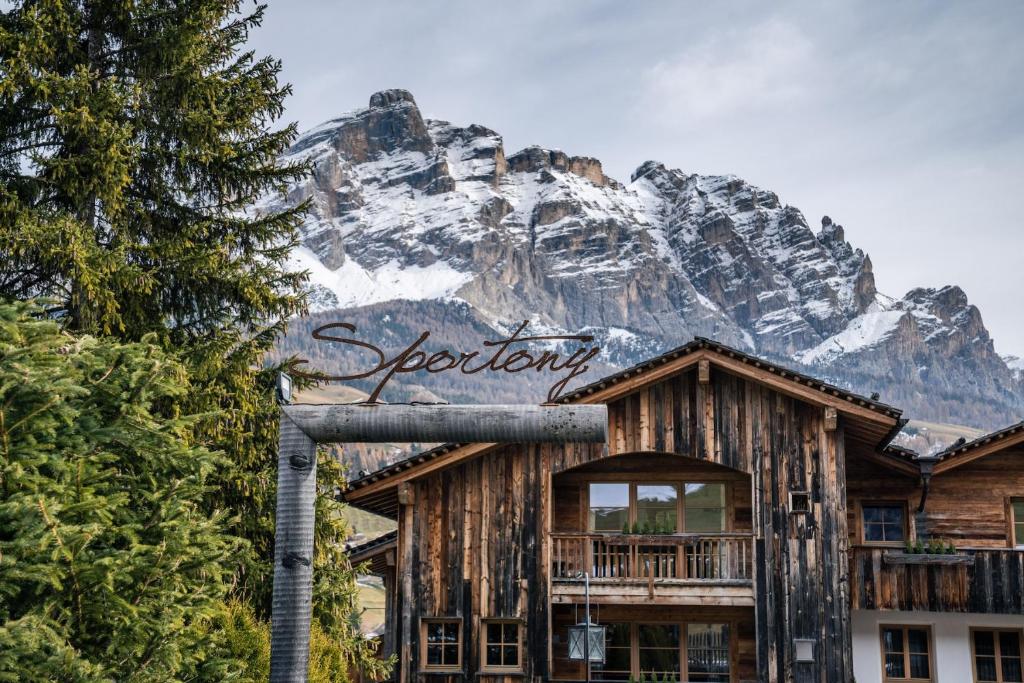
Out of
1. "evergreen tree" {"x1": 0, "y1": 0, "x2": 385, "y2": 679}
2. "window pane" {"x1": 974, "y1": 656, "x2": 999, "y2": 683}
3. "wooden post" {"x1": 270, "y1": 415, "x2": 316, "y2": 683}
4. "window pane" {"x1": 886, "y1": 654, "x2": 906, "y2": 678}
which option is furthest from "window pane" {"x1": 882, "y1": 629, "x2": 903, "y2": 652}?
"wooden post" {"x1": 270, "y1": 415, "x2": 316, "y2": 683}

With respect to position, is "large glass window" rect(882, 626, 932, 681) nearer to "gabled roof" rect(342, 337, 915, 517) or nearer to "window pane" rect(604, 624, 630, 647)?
"gabled roof" rect(342, 337, 915, 517)

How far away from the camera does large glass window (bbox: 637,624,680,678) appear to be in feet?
77.0

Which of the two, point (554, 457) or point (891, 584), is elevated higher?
point (554, 457)

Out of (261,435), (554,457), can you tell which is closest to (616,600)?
(554,457)

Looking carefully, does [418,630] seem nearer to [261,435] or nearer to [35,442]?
[261,435]

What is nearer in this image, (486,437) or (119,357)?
(486,437)

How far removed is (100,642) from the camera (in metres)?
10.1

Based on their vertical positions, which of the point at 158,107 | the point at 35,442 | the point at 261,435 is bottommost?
the point at 35,442

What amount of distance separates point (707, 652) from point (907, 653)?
164 inches

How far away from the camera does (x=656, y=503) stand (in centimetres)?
2391

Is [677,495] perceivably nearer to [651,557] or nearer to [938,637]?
[651,557]

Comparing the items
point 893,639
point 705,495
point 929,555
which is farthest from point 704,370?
point 893,639

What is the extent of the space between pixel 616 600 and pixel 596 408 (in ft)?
43.6

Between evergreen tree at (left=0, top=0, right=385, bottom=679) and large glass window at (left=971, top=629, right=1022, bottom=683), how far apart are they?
1319 centimetres
